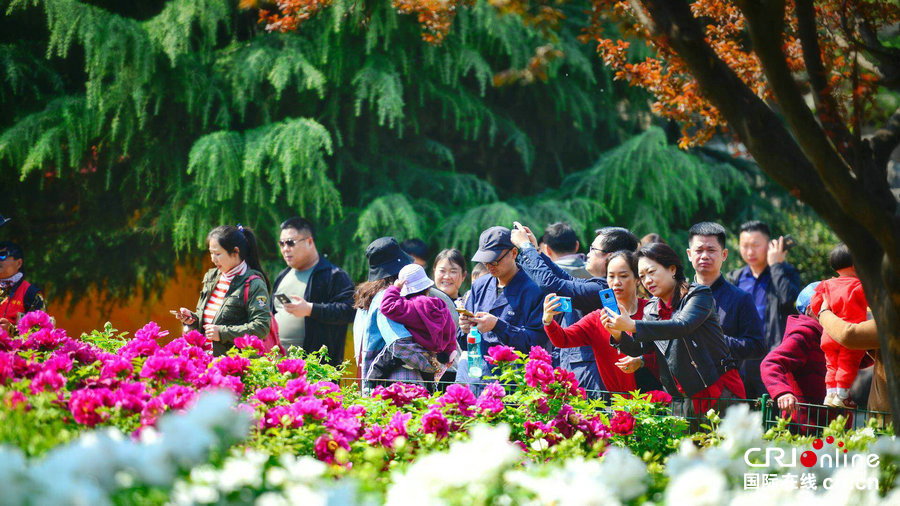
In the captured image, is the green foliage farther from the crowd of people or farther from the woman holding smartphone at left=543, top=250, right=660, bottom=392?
the woman holding smartphone at left=543, top=250, right=660, bottom=392

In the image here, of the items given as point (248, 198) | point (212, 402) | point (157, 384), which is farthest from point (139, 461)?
point (248, 198)

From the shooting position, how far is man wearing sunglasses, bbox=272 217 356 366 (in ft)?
20.5

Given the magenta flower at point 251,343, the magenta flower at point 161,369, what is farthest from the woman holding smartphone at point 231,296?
the magenta flower at point 161,369

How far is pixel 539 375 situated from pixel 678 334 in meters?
0.87

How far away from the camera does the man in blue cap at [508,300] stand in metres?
5.05

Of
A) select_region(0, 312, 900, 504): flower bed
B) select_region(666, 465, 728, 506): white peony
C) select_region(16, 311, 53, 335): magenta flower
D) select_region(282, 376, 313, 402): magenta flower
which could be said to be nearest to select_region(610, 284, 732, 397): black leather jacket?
select_region(0, 312, 900, 504): flower bed

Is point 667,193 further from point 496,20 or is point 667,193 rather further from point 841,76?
point 841,76

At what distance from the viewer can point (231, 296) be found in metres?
5.56

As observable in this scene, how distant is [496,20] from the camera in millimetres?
8609

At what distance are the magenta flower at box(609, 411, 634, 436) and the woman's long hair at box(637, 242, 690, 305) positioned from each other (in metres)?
1.20

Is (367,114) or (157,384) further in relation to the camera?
(367,114)

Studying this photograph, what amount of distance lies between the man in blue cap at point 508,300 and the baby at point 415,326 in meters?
0.16

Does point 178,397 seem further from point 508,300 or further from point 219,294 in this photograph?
point 219,294

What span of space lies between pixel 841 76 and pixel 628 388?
6.81 ft
